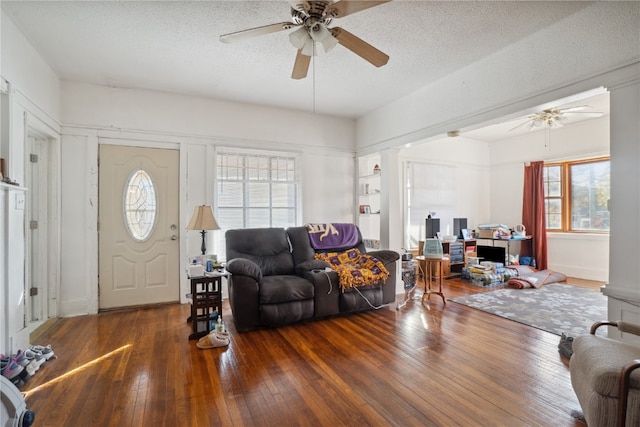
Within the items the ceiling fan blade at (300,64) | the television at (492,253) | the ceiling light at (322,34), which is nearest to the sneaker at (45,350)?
the ceiling fan blade at (300,64)

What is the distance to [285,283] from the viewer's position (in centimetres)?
319

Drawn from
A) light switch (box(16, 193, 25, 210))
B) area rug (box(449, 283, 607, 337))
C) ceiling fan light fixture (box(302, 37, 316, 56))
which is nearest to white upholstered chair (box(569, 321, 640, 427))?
area rug (box(449, 283, 607, 337))

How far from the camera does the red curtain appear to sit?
19.2 feet

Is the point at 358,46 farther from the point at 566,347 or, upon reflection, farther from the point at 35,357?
the point at 35,357

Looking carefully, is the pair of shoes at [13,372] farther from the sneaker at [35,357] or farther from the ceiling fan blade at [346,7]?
the ceiling fan blade at [346,7]

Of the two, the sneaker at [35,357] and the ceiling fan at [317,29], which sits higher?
the ceiling fan at [317,29]

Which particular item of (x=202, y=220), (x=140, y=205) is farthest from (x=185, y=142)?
(x=202, y=220)

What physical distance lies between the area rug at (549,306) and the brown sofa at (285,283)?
1.29m

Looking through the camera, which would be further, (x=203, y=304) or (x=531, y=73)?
(x=203, y=304)

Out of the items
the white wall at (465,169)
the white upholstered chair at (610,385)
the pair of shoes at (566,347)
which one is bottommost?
the pair of shoes at (566,347)

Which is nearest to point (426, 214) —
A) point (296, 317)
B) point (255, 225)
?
point (255, 225)

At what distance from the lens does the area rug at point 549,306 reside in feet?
10.4

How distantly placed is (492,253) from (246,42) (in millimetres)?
5637

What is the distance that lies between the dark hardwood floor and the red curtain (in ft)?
11.4
